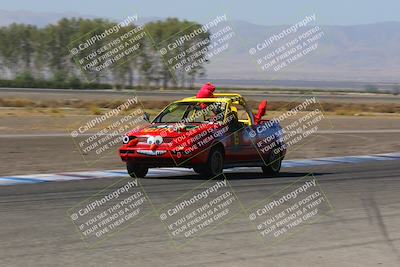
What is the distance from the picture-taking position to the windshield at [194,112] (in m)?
14.9

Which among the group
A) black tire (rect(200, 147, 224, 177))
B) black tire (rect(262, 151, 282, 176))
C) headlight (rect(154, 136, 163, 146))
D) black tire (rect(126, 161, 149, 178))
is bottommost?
black tire (rect(262, 151, 282, 176))

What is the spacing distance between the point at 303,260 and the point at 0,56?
4487 inches

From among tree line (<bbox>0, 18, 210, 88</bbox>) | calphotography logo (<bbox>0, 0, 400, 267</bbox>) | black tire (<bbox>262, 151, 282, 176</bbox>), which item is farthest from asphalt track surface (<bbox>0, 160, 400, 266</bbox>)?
tree line (<bbox>0, 18, 210, 88</bbox>)

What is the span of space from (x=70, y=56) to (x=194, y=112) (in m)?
94.4

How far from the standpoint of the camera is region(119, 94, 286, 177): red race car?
45.7 ft

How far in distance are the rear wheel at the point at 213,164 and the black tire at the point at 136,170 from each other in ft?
3.58

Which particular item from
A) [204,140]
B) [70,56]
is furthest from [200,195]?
[70,56]

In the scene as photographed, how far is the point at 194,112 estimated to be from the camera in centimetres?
1505

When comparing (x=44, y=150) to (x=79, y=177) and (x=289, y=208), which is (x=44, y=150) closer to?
(x=79, y=177)

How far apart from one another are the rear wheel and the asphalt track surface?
113 cm

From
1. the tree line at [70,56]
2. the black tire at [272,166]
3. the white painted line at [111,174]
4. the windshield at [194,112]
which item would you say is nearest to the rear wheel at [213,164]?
the windshield at [194,112]

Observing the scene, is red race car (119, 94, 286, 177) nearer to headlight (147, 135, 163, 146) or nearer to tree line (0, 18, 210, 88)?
headlight (147, 135, 163, 146)

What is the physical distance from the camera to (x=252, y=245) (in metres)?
8.16

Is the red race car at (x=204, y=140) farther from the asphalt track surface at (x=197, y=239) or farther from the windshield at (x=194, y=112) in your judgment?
the asphalt track surface at (x=197, y=239)
